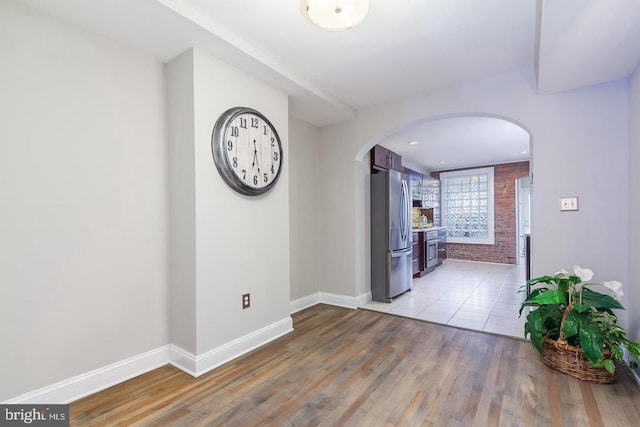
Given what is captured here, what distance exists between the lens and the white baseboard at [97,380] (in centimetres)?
169

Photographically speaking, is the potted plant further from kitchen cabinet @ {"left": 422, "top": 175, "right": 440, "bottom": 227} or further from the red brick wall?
the red brick wall

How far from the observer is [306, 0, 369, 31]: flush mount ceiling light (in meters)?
1.62

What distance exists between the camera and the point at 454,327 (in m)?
2.97

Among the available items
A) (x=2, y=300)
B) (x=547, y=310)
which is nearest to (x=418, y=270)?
Result: (x=547, y=310)

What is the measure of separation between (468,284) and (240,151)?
4.54 metres

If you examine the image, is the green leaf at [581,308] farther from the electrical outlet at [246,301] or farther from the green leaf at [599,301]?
the electrical outlet at [246,301]

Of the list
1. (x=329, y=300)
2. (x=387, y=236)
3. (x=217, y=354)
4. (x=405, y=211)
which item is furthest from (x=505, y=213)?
(x=217, y=354)

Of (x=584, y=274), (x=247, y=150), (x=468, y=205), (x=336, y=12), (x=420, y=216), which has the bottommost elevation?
(x=584, y=274)

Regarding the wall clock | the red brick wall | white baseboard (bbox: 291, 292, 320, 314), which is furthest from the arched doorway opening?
the wall clock

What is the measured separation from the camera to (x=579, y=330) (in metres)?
1.92

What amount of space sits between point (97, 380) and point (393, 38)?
10.7 ft

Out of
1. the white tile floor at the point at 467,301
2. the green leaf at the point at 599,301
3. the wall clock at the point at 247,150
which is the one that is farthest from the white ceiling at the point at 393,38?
the white tile floor at the point at 467,301

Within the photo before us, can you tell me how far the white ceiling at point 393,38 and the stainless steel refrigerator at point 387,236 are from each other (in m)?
1.32

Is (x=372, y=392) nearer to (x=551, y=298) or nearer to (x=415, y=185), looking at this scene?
(x=551, y=298)
